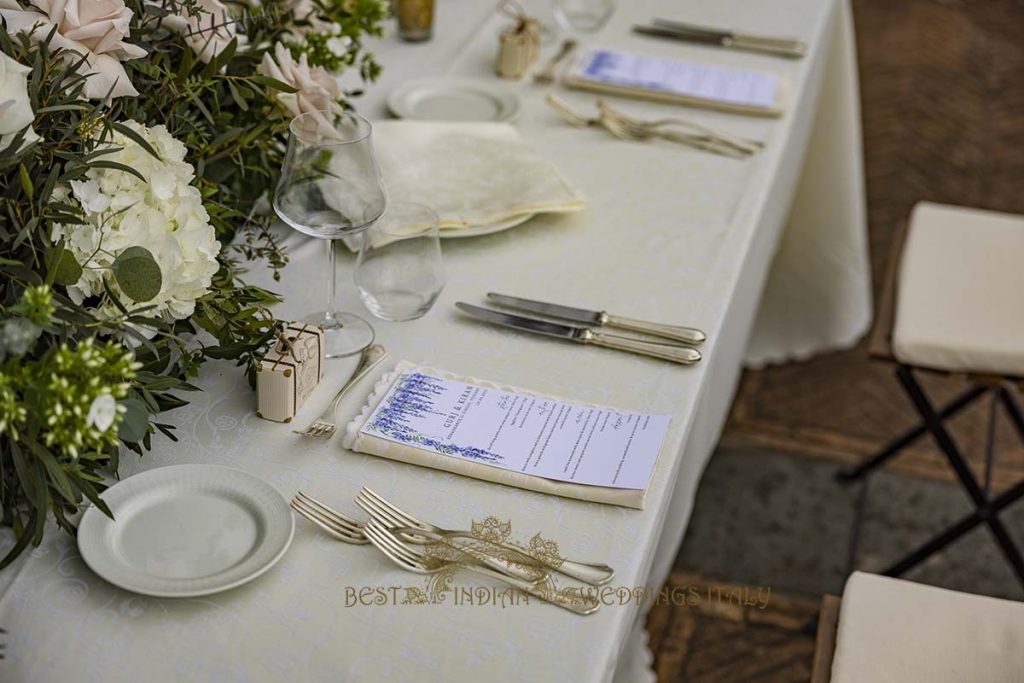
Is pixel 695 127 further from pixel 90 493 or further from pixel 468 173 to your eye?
pixel 90 493

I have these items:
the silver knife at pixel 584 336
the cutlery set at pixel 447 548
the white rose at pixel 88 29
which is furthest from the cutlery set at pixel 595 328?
the white rose at pixel 88 29

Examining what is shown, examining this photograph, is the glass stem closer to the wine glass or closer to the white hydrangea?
the wine glass

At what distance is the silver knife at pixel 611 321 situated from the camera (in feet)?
4.44

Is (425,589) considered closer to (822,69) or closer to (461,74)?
(461,74)

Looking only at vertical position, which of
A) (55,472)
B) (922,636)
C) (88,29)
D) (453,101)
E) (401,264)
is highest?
(88,29)

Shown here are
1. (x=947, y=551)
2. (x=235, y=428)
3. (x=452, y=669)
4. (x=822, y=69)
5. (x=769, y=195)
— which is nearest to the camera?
(x=452, y=669)

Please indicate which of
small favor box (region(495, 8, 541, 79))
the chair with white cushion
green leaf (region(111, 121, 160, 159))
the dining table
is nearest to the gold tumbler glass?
the dining table

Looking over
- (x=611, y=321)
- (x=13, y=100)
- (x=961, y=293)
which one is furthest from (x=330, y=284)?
(x=961, y=293)

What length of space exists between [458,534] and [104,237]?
1.36ft

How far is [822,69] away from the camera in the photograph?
2504 millimetres

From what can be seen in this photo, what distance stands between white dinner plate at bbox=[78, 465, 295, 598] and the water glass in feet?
1.14

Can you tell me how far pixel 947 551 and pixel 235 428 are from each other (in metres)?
1.64

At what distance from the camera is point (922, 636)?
4.35 ft

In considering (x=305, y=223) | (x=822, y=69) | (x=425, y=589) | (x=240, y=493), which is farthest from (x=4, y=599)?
(x=822, y=69)
